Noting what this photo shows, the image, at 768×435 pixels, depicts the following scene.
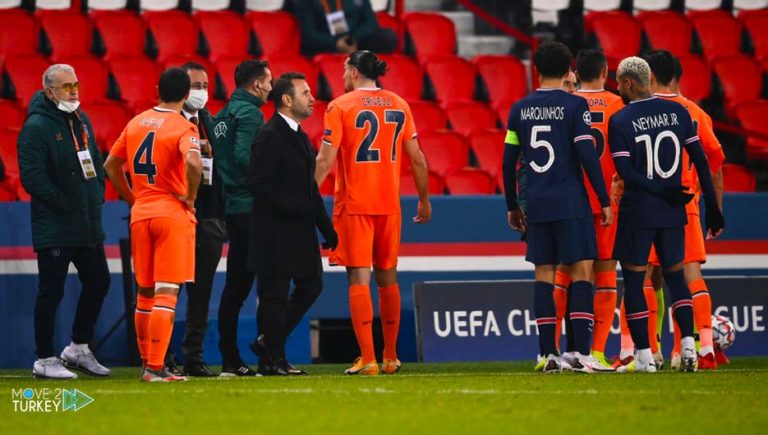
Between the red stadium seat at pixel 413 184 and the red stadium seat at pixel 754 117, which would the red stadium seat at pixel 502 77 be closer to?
the red stadium seat at pixel 413 184

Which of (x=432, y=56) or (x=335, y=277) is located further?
(x=432, y=56)

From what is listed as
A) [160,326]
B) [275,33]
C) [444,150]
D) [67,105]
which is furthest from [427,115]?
[160,326]

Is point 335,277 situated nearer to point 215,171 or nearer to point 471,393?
point 215,171

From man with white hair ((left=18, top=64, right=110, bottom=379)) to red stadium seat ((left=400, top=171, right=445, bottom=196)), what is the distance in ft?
12.4

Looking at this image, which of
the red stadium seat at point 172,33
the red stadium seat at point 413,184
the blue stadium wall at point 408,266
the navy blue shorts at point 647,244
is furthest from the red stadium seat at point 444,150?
the navy blue shorts at point 647,244

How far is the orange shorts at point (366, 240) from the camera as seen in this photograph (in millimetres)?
8992

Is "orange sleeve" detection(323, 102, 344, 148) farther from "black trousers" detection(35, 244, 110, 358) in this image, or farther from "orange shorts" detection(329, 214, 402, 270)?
"black trousers" detection(35, 244, 110, 358)

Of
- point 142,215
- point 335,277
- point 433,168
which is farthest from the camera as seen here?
point 433,168

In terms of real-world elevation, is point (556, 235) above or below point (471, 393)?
above

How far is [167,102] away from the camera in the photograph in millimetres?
8172

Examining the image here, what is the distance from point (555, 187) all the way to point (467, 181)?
4.46m

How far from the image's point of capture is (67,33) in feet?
46.4

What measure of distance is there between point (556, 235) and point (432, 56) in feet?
20.8

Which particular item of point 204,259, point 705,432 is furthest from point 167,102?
point 705,432
